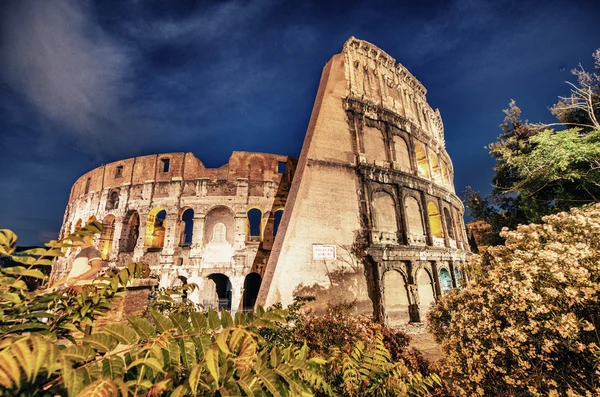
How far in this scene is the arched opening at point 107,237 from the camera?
1738cm

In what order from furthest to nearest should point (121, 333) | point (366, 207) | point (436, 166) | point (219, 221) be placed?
point (436, 166) → point (219, 221) → point (366, 207) → point (121, 333)

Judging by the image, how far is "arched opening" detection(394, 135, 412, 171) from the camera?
47.1ft

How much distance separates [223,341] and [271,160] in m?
16.6

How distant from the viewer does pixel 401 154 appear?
14.7 m

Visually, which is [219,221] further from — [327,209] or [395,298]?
[395,298]

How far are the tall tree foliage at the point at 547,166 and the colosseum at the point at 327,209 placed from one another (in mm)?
2784

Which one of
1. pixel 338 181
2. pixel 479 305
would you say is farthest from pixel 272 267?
pixel 479 305

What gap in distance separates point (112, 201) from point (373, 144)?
19294mm

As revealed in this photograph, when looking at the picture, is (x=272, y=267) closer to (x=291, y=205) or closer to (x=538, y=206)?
(x=291, y=205)

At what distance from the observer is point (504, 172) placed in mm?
14711

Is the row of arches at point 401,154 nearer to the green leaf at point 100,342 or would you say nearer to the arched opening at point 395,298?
the arched opening at point 395,298

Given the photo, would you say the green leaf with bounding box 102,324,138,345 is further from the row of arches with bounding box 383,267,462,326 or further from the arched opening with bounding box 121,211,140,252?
the arched opening with bounding box 121,211,140,252

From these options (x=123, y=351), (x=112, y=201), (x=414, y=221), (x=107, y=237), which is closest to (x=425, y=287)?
(x=414, y=221)

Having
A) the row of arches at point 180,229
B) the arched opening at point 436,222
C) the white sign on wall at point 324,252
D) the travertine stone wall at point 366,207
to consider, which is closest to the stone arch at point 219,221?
the row of arches at point 180,229
